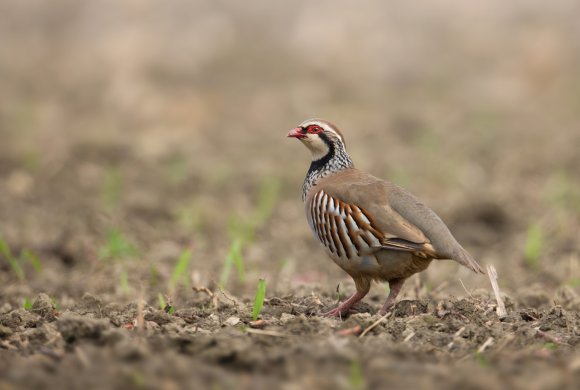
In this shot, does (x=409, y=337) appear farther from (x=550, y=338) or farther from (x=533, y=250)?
(x=533, y=250)

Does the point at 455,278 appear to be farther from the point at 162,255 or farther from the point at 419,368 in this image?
the point at 419,368

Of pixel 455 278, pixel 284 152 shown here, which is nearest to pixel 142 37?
pixel 284 152


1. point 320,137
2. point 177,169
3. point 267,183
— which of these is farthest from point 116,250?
point 177,169

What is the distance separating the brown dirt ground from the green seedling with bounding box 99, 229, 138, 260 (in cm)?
2

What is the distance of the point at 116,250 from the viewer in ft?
20.2

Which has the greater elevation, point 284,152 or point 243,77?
point 243,77

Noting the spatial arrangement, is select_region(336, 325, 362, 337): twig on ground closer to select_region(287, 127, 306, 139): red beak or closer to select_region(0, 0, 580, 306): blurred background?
select_region(0, 0, 580, 306): blurred background

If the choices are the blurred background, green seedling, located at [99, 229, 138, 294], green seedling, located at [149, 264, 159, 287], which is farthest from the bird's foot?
green seedling, located at [99, 229, 138, 294]

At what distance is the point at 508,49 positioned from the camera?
18.8 meters

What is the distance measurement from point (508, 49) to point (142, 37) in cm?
785

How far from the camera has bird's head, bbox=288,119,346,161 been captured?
5.23 m

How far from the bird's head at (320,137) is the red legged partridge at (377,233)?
42 centimetres

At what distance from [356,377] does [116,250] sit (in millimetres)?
3554

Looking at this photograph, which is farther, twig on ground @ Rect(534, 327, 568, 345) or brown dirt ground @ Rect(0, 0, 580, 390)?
twig on ground @ Rect(534, 327, 568, 345)
